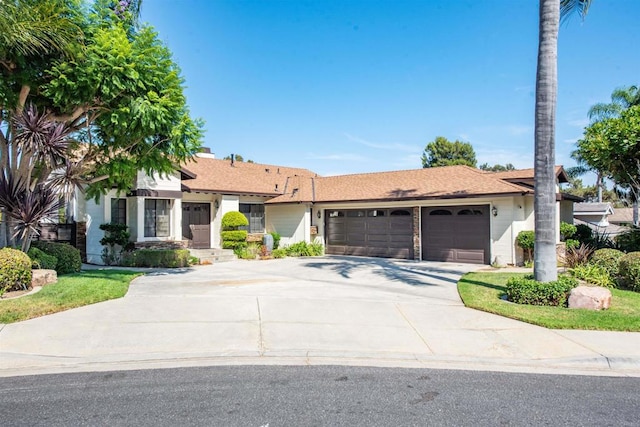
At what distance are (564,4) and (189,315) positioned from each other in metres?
12.6

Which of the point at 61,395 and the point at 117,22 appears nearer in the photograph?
the point at 61,395

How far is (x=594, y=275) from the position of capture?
11625 mm

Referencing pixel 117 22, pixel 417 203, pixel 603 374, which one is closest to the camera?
pixel 603 374

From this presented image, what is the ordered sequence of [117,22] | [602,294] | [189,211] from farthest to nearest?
[189,211], [117,22], [602,294]

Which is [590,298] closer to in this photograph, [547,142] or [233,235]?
[547,142]

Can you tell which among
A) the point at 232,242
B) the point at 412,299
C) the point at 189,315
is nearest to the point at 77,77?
the point at 189,315

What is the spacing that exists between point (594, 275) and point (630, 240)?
175 inches

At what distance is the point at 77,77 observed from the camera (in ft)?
32.3

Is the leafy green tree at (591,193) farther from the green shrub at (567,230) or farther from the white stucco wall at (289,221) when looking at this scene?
the white stucco wall at (289,221)

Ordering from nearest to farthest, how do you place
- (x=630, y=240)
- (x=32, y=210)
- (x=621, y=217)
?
1. (x=32, y=210)
2. (x=630, y=240)
3. (x=621, y=217)

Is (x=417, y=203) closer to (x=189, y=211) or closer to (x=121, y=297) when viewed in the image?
(x=189, y=211)

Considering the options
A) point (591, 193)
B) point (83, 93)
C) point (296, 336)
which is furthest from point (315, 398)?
point (591, 193)

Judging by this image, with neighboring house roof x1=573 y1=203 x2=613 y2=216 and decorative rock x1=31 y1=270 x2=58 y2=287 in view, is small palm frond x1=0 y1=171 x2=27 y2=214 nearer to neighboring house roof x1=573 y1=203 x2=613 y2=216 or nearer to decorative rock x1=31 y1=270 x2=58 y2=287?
decorative rock x1=31 y1=270 x2=58 y2=287

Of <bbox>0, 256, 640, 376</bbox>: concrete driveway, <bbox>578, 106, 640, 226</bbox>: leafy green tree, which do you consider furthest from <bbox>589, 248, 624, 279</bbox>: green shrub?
<bbox>0, 256, 640, 376</bbox>: concrete driveway
